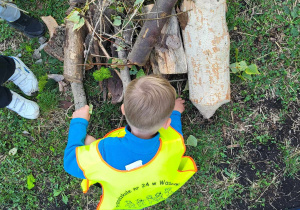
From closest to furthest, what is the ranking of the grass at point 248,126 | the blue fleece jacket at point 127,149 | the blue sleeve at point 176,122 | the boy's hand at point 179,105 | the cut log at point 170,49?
the blue fleece jacket at point 127,149, the cut log at point 170,49, the blue sleeve at point 176,122, the boy's hand at point 179,105, the grass at point 248,126

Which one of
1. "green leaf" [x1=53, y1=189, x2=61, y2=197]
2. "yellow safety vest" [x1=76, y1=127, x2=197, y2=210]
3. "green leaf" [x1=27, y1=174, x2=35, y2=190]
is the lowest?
"green leaf" [x1=53, y1=189, x2=61, y2=197]

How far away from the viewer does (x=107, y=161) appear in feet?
6.84

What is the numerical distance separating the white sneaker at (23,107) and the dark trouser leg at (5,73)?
85 mm

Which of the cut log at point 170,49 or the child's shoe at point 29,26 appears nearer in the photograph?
the cut log at point 170,49

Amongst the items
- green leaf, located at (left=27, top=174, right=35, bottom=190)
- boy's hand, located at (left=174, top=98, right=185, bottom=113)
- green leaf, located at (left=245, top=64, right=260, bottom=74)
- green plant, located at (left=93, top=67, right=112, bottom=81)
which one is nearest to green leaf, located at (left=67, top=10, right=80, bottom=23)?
green plant, located at (left=93, top=67, right=112, bottom=81)

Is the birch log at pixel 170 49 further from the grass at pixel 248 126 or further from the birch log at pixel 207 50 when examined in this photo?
the grass at pixel 248 126

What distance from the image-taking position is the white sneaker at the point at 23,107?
3.07 metres

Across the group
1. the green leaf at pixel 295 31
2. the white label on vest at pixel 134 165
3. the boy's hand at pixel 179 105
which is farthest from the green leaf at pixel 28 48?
the green leaf at pixel 295 31

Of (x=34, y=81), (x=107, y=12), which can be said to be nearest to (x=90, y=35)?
(x=107, y=12)

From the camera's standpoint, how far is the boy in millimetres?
1786

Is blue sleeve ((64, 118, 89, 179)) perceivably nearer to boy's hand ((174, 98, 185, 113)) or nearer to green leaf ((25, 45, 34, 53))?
boy's hand ((174, 98, 185, 113))

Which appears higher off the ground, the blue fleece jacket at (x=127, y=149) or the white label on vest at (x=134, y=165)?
the blue fleece jacket at (x=127, y=149)

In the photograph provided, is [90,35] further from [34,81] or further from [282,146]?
[282,146]

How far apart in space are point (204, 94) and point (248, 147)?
3.50ft
